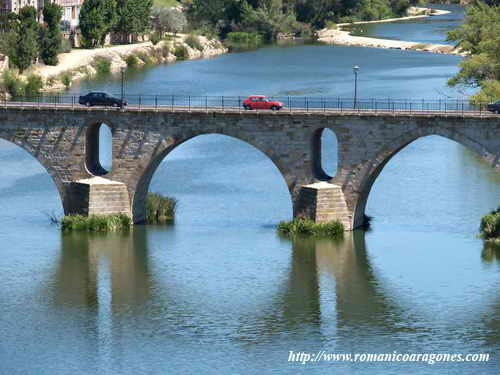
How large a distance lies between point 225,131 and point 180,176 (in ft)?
79.4

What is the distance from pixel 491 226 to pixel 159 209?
26290 millimetres

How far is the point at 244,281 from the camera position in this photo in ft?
301

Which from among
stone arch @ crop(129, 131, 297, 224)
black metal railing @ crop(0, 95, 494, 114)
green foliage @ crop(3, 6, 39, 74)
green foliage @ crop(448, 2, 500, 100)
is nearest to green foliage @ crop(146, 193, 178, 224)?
stone arch @ crop(129, 131, 297, 224)

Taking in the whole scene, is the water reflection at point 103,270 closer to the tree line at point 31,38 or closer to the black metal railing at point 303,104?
the black metal railing at point 303,104

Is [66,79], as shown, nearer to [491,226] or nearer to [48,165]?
[48,165]

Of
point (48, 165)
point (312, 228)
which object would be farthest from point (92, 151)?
point (312, 228)

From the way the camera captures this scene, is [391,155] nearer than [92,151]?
Yes

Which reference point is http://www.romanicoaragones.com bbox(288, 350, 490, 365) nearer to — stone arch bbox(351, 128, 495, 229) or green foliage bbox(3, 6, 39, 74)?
stone arch bbox(351, 128, 495, 229)

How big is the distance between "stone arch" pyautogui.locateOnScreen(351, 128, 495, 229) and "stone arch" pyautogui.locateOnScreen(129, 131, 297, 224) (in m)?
4.97

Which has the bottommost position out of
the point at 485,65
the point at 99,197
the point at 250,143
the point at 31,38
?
the point at 99,197

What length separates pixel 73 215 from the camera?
104875 millimetres

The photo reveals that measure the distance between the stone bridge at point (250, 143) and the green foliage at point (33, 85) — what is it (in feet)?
209

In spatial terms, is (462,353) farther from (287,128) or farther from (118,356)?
(287,128)

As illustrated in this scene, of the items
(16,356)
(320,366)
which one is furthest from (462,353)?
(16,356)
